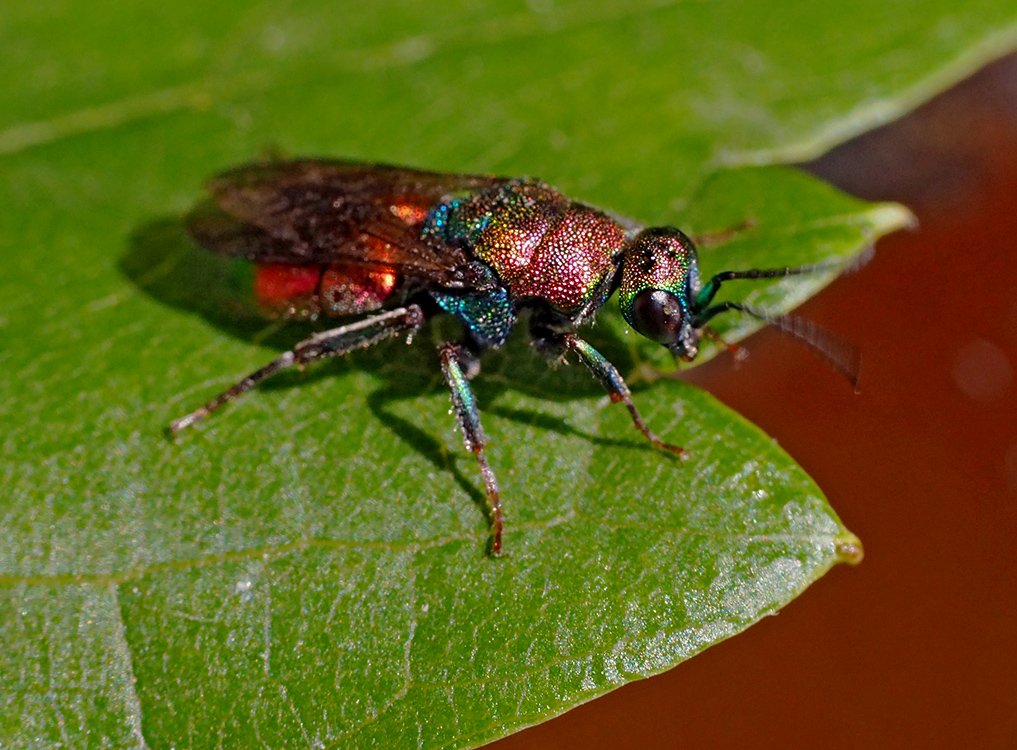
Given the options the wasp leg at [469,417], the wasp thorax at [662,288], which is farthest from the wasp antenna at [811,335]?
the wasp leg at [469,417]

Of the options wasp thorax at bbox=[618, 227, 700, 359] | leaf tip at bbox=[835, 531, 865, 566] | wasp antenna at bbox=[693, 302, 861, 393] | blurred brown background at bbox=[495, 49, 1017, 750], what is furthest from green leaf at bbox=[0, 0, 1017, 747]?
blurred brown background at bbox=[495, 49, 1017, 750]

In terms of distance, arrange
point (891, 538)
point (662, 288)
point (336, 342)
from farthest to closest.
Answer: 1. point (891, 538)
2. point (336, 342)
3. point (662, 288)

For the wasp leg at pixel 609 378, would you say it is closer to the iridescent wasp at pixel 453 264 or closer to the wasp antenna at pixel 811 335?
the iridescent wasp at pixel 453 264

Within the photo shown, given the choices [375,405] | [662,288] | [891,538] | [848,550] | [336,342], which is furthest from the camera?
[891,538]

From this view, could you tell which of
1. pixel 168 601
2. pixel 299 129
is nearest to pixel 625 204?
pixel 299 129

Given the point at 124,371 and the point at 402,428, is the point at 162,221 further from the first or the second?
the point at 402,428

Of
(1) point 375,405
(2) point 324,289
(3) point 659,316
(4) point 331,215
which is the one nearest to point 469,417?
(1) point 375,405

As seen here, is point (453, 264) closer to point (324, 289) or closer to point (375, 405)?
point (324, 289)
